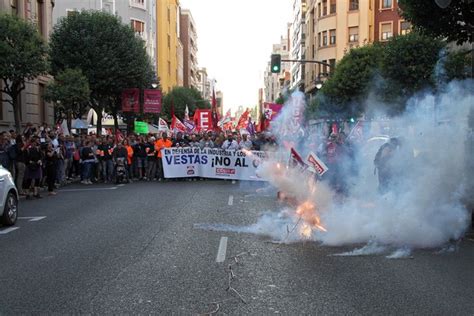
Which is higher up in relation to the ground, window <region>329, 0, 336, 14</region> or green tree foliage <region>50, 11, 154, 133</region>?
window <region>329, 0, 336, 14</region>

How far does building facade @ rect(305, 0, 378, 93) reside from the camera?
54.7 metres

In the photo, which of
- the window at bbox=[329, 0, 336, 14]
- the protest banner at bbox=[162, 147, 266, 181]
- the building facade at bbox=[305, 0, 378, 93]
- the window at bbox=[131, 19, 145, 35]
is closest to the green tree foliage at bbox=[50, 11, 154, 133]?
the protest banner at bbox=[162, 147, 266, 181]

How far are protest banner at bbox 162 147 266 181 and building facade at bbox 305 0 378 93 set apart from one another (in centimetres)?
3379

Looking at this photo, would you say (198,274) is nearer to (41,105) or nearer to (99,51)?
(41,105)

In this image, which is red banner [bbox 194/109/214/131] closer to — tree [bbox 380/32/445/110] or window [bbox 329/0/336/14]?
tree [bbox 380/32/445/110]

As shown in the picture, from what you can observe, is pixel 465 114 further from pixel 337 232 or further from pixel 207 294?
pixel 207 294

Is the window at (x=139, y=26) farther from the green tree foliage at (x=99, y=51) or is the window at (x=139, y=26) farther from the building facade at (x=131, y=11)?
the green tree foliage at (x=99, y=51)

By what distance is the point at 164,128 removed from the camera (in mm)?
25281

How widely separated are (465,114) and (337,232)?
9.80ft

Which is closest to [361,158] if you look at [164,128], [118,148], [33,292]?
[33,292]

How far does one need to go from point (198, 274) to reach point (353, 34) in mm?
52359

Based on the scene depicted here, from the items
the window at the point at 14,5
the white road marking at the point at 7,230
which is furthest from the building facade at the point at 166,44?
the white road marking at the point at 7,230

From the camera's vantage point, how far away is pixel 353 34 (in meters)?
55.5

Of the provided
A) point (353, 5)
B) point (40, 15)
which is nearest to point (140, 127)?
point (40, 15)
